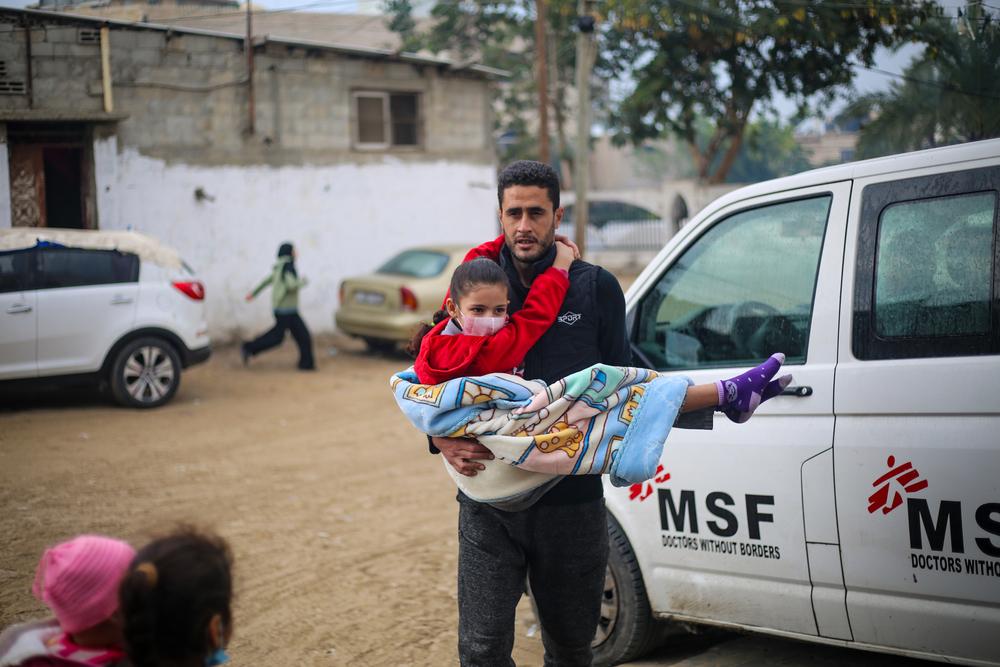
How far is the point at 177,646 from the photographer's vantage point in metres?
2.14

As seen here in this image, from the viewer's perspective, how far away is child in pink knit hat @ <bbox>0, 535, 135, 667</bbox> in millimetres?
2094

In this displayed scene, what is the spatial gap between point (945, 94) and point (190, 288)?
7781 millimetres

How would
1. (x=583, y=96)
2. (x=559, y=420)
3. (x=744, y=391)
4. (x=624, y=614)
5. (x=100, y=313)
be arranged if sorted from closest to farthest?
1. (x=559, y=420)
2. (x=744, y=391)
3. (x=624, y=614)
4. (x=100, y=313)
5. (x=583, y=96)

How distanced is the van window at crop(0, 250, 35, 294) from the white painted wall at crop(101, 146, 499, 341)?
4322 millimetres

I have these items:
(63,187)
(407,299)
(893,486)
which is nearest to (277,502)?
(893,486)

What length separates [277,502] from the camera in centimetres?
724

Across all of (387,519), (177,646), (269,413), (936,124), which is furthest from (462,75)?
(177,646)

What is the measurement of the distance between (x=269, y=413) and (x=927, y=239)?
854 centimetres

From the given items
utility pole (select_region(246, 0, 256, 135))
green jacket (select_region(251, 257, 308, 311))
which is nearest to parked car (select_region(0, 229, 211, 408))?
green jacket (select_region(251, 257, 308, 311))

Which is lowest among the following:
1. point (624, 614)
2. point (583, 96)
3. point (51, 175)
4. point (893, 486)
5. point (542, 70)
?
point (624, 614)

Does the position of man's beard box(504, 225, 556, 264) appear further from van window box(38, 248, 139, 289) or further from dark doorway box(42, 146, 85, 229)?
dark doorway box(42, 146, 85, 229)

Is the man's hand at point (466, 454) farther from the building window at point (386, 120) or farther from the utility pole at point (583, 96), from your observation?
the building window at point (386, 120)

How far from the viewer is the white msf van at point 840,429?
3.07 m

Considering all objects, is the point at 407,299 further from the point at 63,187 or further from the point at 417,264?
the point at 63,187
